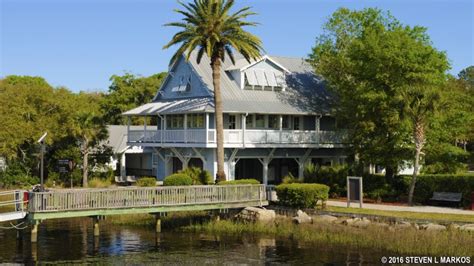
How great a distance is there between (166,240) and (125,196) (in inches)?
119

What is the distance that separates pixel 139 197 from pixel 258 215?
22.1 feet

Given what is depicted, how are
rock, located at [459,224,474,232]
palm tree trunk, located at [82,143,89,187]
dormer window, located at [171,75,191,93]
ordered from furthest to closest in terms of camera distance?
palm tree trunk, located at [82,143,89,187], dormer window, located at [171,75,191,93], rock, located at [459,224,474,232]

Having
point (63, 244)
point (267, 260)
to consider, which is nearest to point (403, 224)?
point (267, 260)

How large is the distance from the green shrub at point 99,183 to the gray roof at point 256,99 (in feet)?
21.6

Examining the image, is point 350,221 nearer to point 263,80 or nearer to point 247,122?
point 247,122

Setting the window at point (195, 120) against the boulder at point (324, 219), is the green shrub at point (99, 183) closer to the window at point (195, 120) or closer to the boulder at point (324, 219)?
the window at point (195, 120)

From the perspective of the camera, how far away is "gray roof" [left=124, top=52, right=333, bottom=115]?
44.6m

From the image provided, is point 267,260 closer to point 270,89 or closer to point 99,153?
point 270,89

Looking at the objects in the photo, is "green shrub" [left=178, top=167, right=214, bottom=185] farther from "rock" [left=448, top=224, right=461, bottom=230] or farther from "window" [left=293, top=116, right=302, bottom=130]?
"rock" [left=448, top=224, right=461, bottom=230]

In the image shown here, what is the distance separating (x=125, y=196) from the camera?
30.8 m

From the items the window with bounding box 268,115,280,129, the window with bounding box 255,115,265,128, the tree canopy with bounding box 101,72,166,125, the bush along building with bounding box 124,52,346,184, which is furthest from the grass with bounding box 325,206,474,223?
the tree canopy with bounding box 101,72,166,125

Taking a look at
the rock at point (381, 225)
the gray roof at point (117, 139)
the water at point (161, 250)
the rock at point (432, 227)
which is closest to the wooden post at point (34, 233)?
the water at point (161, 250)

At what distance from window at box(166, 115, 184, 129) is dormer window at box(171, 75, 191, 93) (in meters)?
2.05

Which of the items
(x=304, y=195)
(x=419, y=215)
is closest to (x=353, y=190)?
(x=304, y=195)
